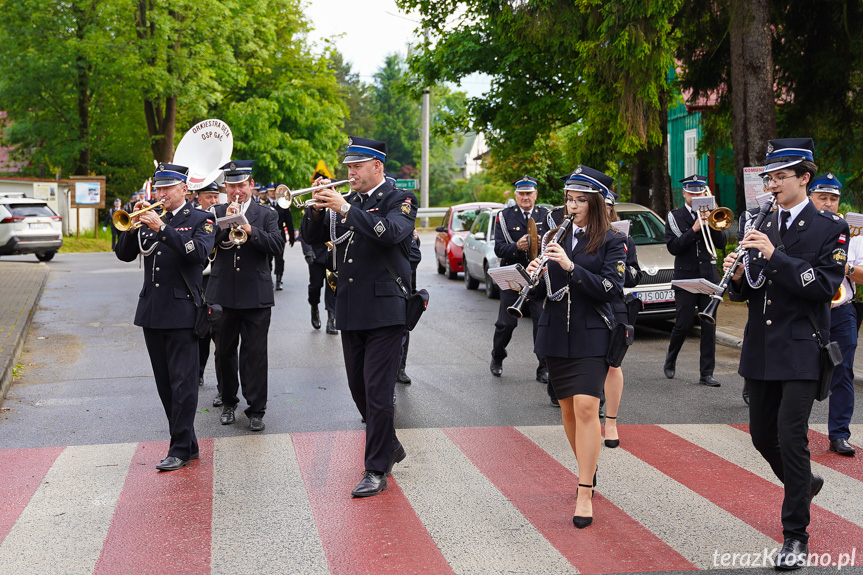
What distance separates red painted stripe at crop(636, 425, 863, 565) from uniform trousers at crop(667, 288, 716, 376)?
6.67 ft

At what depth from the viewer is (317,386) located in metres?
9.86

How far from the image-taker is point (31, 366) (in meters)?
11.3

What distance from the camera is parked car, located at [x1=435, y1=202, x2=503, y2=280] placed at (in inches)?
893

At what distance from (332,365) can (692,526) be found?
629 cm

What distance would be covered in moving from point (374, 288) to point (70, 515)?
7.59 ft

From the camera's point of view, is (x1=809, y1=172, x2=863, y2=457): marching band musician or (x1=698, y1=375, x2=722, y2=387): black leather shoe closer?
(x1=809, y1=172, x2=863, y2=457): marching band musician

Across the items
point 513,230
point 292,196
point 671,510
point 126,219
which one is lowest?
point 671,510

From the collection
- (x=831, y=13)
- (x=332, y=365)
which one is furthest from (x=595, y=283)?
(x=831, y=13)

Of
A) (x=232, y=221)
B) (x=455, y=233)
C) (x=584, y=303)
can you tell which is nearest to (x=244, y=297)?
(x=232, y=221)

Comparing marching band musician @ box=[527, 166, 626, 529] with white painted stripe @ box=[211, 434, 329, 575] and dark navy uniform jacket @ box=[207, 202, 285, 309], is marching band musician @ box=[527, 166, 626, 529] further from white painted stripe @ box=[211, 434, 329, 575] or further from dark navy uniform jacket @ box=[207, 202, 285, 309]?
dark navy uniform jacket @ box=[207, 202, 285, 309]

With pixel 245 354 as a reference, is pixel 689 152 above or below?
above

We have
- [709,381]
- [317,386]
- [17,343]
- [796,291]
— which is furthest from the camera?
[17,343]

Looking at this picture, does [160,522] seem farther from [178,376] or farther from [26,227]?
[26,227]

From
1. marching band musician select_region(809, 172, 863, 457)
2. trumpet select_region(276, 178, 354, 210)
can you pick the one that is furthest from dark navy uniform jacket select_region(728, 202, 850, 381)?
trumpet select_region(276, 178, 354, 210)
